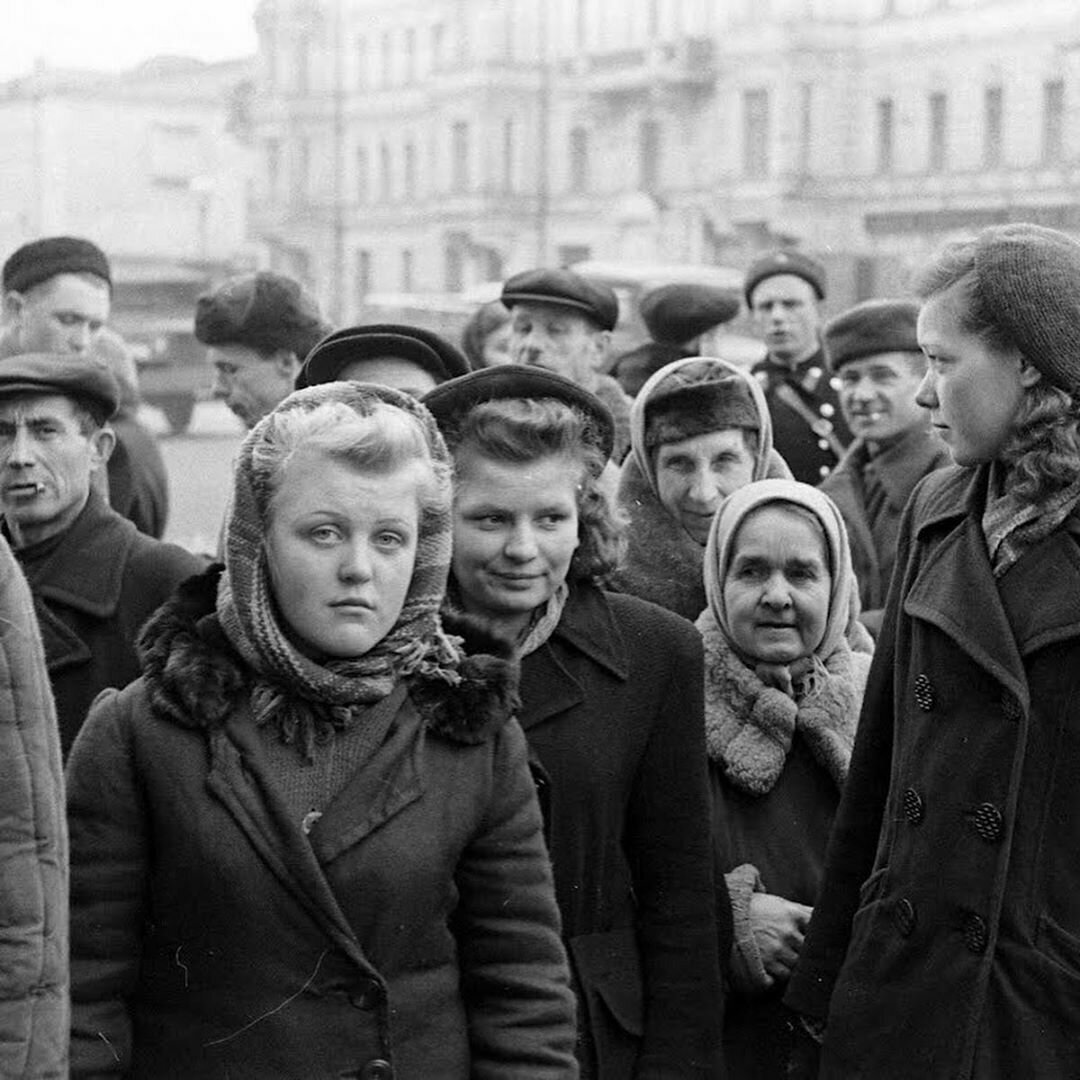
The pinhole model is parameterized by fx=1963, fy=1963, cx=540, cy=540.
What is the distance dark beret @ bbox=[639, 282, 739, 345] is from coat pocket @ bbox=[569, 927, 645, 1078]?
4760 millimetres

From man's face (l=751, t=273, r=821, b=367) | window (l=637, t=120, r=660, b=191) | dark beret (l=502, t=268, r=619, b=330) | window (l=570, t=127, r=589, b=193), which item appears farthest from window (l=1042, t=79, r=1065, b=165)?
dark beret (l=502, t=268, r=619, b=330)

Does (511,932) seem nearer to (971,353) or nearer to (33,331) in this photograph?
(971,353)

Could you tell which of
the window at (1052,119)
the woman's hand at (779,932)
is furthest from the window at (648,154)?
the woman's hand at (779,932)

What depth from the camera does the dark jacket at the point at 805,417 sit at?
746 centimetres

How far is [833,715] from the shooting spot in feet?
13.3

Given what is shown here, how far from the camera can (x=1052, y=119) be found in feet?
95.2

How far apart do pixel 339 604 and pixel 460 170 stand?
123 feet

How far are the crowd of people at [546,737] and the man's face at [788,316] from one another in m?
3.53

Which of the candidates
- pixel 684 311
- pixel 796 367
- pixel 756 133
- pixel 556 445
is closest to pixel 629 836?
pixel 556 445

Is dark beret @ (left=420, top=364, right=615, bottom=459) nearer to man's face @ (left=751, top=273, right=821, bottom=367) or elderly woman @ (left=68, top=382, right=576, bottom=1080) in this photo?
elderly woman @ (left=68, top=382, right=576, bottom=1080)

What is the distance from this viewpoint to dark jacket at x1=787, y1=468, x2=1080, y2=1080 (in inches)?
124

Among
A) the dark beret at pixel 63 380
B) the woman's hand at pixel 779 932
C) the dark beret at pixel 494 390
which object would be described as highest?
the dark beret at pixel 63 380

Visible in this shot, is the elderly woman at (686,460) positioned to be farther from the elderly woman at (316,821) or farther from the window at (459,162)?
the window at (459,162)

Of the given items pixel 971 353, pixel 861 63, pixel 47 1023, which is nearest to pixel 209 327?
pixel 971 353
